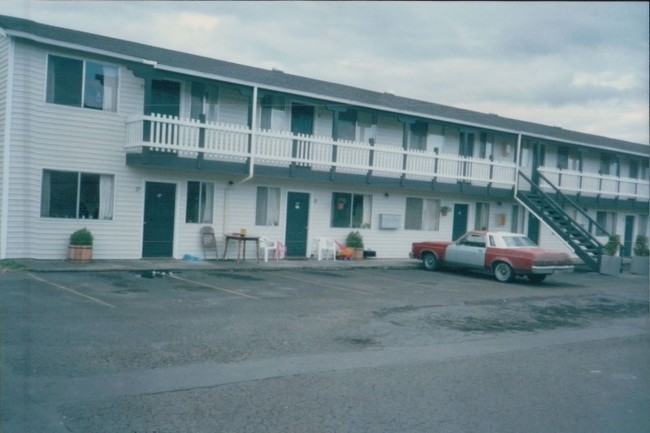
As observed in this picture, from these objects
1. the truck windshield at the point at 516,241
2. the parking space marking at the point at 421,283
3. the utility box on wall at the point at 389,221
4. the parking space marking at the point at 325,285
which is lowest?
the parking space marking at the point at 421,283

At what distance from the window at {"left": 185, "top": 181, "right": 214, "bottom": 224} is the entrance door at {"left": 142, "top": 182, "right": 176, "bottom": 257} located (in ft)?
1.68

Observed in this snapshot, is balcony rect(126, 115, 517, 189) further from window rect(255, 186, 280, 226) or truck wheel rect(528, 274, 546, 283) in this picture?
truck wheel rect(528, 274, 546, 283)

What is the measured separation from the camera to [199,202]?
1945 centimetres

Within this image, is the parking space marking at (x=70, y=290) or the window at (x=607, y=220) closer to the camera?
the parking space marking at (x=70, y=290)

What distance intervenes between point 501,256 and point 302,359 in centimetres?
1187

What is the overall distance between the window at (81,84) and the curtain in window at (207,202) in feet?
12.2

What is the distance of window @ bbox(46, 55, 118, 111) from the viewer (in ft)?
54.9

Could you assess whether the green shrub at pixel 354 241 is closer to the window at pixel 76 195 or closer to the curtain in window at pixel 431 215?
the curtain in window at pixel 431 215

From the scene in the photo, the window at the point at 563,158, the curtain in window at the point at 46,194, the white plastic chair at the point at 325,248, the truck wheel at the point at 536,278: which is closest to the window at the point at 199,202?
the curtain in window at the point at 46,194

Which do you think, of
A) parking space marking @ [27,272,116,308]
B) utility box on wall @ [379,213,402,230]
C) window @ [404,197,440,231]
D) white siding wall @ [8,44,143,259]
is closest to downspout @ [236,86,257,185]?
white siding wall @ [8,44,143,259]

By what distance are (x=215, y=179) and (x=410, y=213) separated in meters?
8.87

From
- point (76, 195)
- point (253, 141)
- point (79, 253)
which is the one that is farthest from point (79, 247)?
point (253, 141)

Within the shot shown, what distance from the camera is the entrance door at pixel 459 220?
26516mm

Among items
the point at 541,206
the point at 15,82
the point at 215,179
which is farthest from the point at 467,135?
the point at 15,82
